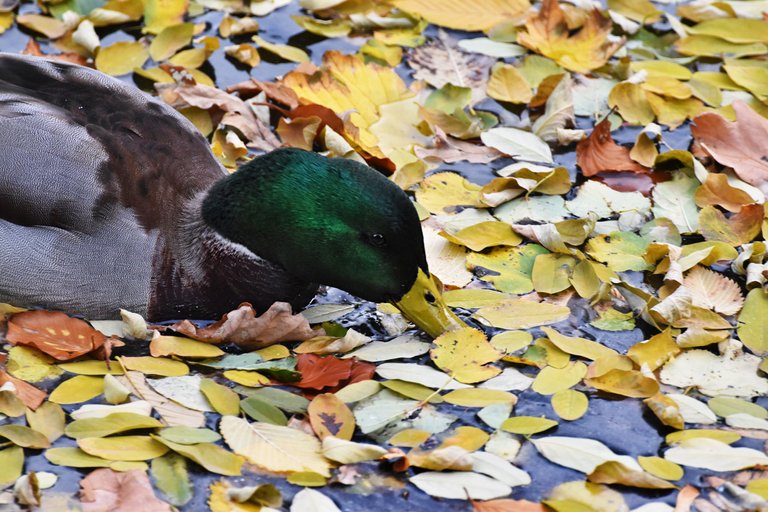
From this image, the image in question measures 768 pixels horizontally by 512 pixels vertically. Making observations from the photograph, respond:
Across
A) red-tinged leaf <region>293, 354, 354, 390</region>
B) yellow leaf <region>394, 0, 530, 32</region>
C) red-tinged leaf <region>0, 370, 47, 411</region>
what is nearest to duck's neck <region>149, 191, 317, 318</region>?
red-tinged leaf <region>293, 354, 354, 390</region>

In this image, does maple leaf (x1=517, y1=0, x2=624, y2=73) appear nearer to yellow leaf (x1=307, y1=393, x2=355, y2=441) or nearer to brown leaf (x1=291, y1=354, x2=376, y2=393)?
brown leaf (x1=291, y1=354, x2=376, y2=393)

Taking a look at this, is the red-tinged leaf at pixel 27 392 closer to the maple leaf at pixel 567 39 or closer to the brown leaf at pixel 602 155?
the brown leaf at pixel 602 155

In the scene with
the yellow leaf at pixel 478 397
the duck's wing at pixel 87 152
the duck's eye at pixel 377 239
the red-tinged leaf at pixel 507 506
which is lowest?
the red-tinged leaf at pixel 507 506

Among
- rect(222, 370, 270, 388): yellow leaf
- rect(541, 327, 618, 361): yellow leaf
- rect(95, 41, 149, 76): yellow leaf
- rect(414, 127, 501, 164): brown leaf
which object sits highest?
rect(95, 41, 149, 76): yellow leaf

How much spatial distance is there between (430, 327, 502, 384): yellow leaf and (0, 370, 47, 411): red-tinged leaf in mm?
1461

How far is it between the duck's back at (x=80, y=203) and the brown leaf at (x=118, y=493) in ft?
3.30

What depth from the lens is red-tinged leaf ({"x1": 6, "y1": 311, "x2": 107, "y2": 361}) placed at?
4.66m

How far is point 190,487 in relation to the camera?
13.4 feet

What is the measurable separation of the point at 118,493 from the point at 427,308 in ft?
4.62

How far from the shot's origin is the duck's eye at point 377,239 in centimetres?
464

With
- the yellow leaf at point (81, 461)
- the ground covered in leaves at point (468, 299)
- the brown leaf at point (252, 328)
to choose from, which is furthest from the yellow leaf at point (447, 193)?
the yellow leaf at point (81, 461)

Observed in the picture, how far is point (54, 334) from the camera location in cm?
475

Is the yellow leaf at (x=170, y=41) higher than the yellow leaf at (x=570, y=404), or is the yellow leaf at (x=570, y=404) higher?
the yellow leaf at (x=170, y=41)

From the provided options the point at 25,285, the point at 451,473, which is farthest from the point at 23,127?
the point at 451,473
